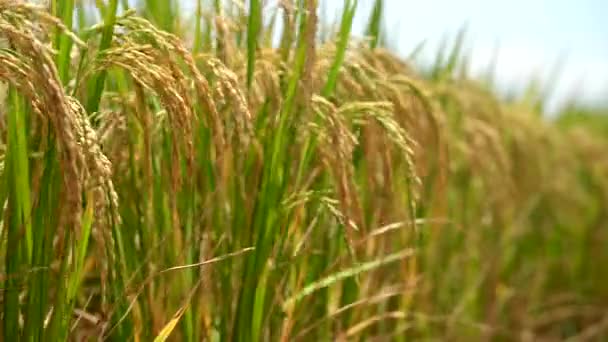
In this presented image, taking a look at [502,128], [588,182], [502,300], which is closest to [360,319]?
[502,300]

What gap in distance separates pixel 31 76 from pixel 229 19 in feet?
2.73

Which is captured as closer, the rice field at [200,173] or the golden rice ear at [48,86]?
the golden rice ear at [48,86]

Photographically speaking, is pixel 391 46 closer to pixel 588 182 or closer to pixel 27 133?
Result: pixel 27 133

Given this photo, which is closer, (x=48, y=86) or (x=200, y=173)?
(x=48, y=86)

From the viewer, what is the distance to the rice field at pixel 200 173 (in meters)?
1.46

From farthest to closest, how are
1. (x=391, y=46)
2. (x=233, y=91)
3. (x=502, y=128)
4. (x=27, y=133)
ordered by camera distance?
(x=502, y=128) → (x=391, y=46) → (x=27, y=133) → (x=233, y=91)

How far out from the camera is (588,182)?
240 inches

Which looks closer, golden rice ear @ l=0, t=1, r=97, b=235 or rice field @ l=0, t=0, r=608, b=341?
golden rice ear @ l=0, t=1, r=97, b=235

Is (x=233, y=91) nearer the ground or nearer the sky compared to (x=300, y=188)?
nearer the sky

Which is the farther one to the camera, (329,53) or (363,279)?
(363,279)

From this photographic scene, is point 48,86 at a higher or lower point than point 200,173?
higher

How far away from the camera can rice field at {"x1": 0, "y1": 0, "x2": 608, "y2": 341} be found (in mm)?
1464

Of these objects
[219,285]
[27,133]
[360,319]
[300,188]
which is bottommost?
[360,319]

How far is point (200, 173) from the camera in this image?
6.41 feet
